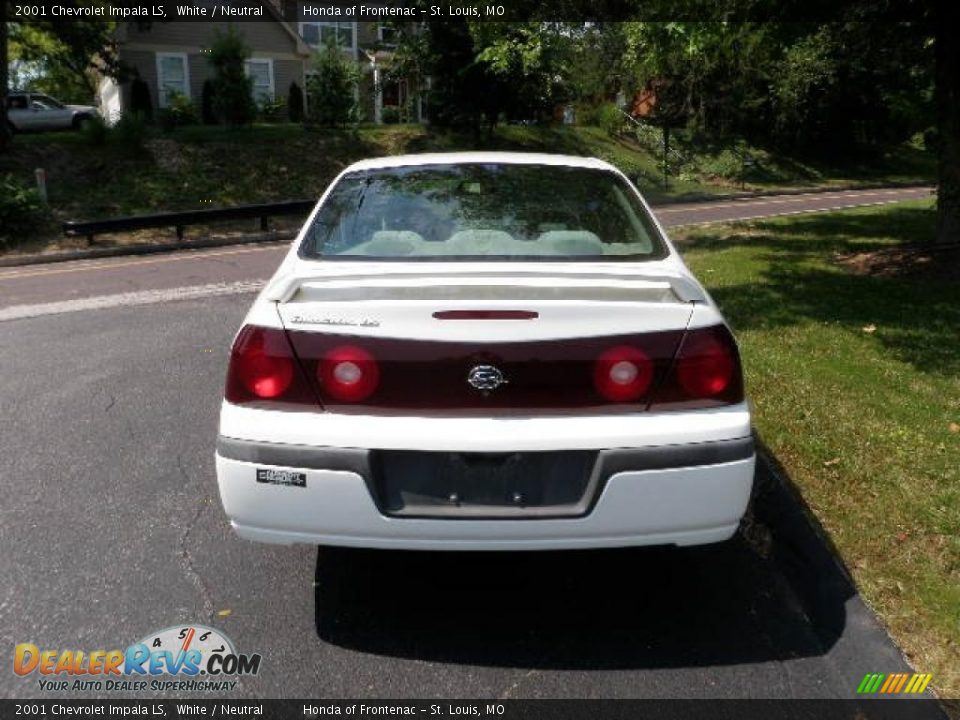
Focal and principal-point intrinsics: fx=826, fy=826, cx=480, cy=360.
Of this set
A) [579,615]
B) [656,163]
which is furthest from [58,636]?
[656,163]

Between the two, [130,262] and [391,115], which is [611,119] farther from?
[130,262]

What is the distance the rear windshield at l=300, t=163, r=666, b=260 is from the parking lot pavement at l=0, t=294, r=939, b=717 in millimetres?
1287

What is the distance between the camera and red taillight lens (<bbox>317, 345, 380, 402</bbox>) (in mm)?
2668

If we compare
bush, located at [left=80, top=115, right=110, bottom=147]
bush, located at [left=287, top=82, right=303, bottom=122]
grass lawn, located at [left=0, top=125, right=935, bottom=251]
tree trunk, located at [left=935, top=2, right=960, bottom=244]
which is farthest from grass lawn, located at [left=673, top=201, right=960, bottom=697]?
bush, located at [left=287, top=82, right=303, bottom=122]

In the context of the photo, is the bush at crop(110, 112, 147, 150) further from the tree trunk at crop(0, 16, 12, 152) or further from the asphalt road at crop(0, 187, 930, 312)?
the asphalt road at crop(0, 187, 930, 312)

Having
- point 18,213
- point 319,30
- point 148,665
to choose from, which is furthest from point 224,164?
point 148,665

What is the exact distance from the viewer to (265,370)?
9.00 feet

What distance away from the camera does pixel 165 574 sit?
3334 millimetres

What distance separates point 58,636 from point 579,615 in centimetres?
187

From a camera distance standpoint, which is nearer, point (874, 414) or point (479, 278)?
point (479, 278)

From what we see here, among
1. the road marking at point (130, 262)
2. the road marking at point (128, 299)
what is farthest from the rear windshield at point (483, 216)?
the road marking at point (130, 262)

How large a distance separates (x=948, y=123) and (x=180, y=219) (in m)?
13.5

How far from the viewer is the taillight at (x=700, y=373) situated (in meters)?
2.71

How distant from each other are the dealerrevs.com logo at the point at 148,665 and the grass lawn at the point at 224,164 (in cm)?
1502
